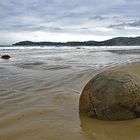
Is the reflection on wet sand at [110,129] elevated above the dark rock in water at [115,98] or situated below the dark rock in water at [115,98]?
below

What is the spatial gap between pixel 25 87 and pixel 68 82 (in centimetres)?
144

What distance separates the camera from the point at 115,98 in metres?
4.63

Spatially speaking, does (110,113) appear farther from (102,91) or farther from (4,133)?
(4,133)

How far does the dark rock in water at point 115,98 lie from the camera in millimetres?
4652

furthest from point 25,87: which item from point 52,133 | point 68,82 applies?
point 52,133

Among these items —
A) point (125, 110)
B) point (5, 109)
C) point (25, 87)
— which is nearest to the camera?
point (125, 110)

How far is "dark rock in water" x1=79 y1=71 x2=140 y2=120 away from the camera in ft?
15.3

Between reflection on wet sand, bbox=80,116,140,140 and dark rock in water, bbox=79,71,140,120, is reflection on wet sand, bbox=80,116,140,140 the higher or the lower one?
the lower one

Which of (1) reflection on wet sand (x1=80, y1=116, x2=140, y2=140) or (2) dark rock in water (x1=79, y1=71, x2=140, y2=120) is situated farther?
(2) dark rock in water (x1=79, y1=71, x2=140, y2=120)

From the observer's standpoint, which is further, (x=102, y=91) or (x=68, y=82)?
(x=68, y=82)

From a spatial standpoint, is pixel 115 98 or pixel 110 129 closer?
pixel 110 129

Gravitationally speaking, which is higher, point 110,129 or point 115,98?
point 115,98

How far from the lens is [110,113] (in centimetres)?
468

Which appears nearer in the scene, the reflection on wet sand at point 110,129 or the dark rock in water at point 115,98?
the reflection on wet sand at point 110,129
